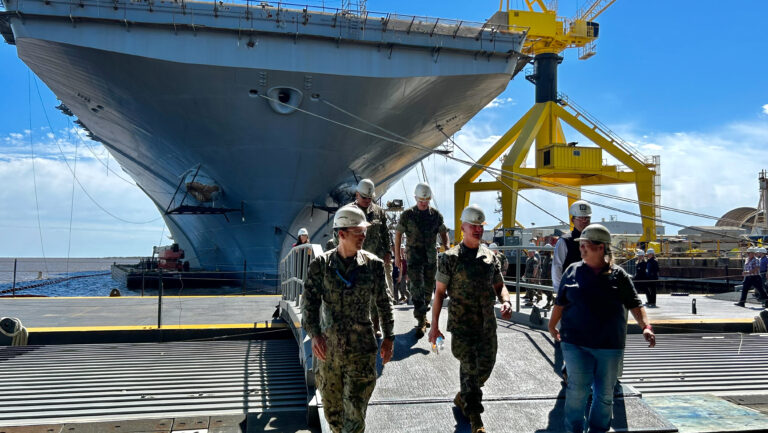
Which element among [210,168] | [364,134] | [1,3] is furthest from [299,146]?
[1,3]

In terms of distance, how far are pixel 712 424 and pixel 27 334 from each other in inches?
328

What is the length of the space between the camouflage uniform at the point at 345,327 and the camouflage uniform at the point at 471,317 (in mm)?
666

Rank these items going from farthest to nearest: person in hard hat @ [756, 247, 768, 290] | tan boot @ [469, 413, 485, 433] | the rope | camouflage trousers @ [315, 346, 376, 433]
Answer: person in hard hat @ [756, 247, 768, 290] < the rope < tan boot @ [469, 413, 485, 433] < camouflage trousers @ [315, 346, 376, 433]

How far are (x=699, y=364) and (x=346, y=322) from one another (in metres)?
4.87

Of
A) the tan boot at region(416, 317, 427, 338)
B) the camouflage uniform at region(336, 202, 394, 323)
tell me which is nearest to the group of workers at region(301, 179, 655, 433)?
the tan boot at region(416, 317, 427, 338)

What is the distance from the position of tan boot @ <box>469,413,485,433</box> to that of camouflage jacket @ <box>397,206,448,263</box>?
7.32ft

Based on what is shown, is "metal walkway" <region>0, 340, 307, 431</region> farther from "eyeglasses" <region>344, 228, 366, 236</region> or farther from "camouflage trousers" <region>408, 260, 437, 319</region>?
"eyeglasses" <region>344, 228, 366, 236</region>

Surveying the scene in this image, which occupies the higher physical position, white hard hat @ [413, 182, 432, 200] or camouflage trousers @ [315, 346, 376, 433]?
white hard hat @ [413, 182, 432, 200]

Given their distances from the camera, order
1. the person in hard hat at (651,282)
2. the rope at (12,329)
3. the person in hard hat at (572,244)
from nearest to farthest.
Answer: the person in hard hat at (572,244) < the rope at (12,329) < the person in hard hat at (651,282)

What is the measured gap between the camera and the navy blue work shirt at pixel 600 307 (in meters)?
3.57

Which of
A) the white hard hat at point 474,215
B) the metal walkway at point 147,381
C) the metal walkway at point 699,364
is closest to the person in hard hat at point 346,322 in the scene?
the white hard hat at point 474,215

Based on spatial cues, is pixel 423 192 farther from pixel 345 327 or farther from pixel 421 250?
pixel 345 327

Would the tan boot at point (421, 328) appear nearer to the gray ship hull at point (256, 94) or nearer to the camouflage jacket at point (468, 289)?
the camouflage jacket at point (468, 289)

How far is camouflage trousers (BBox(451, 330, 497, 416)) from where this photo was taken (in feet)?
13.1
